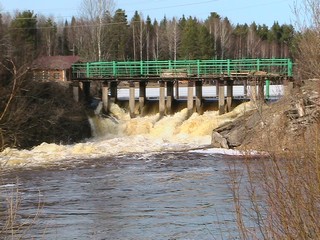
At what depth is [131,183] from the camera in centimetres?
2005

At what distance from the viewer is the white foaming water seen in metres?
27.8

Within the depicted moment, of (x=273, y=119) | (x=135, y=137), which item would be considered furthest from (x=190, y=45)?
(x=273, y=119)

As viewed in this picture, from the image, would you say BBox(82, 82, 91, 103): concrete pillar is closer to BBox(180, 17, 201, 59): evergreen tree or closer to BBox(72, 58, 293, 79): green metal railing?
BBox(72, 58, 293, 79): green metal railing

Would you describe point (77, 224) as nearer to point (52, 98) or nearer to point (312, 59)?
point (312, 59)

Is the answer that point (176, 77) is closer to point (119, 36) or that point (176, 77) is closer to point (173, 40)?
point (119, 36)

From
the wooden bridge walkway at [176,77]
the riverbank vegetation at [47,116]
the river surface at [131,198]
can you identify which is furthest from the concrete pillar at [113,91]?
the river surface at [131,198]

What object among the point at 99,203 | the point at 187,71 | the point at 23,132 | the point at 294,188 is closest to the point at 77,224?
the point at 99,203

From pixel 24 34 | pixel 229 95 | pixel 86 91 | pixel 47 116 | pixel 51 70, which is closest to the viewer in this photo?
pixel 47 116

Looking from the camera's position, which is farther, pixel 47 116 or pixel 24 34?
pixel 24 34

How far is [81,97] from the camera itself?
38.8m

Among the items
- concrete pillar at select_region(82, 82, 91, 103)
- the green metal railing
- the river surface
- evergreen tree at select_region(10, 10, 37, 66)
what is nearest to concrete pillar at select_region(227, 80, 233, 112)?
the green metal railing

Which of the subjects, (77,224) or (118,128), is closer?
(77,224)

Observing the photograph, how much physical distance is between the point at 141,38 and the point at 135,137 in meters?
38.3

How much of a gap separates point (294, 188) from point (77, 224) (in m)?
9.46
